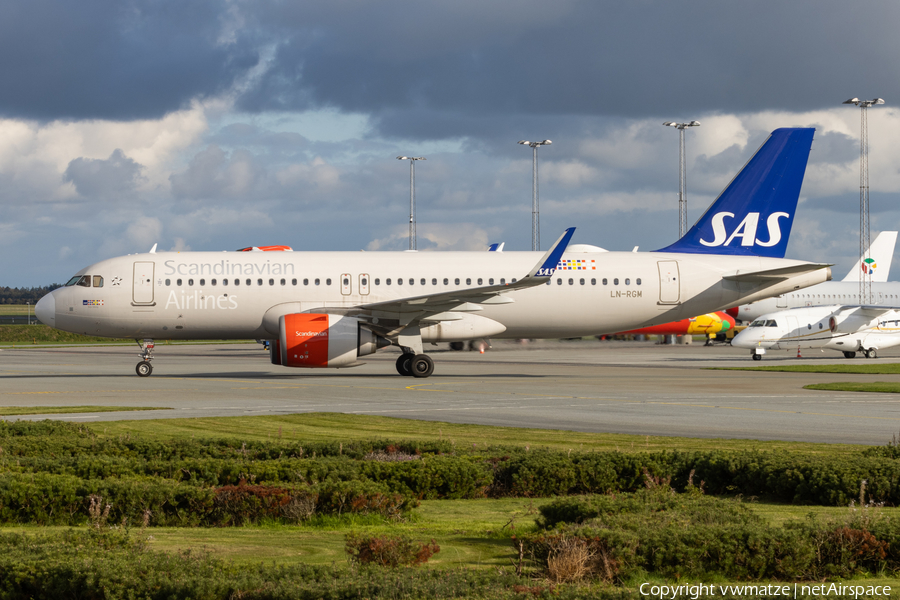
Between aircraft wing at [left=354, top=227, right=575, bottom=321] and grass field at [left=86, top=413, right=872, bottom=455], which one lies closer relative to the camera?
grass field at [left=86, top=413, right=872, bottom=455]

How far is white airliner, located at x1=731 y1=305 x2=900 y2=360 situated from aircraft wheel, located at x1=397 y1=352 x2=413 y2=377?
28.4 m

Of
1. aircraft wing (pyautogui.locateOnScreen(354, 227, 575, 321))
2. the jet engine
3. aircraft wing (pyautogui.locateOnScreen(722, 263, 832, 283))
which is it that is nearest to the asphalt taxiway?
the jet engine

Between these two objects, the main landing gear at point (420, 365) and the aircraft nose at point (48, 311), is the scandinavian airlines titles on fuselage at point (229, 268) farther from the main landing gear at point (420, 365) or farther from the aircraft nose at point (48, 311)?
the main landing gear at point (420, 365)

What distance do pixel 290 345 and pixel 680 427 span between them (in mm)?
16033

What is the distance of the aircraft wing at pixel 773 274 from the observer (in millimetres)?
34094

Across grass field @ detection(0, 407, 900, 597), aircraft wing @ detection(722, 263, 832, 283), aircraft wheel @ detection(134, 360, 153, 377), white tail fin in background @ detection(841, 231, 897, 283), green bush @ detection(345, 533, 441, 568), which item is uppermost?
→ white tail fin in background @ detection(841, 231, 897, 283)

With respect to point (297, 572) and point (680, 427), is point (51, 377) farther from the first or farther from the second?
point (297, 572)

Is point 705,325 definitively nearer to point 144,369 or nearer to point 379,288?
point 379,288

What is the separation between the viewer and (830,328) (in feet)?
186

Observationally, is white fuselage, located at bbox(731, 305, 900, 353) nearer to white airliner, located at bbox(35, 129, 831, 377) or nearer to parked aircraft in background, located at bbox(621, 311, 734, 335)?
parked aircraft in background, located at bbox(621, 311, 734, 335)

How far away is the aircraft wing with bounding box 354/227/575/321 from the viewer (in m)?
30.8

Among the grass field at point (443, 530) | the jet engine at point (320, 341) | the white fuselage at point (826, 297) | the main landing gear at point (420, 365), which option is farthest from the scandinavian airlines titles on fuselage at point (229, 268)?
the white fuselage at point (826, 297)

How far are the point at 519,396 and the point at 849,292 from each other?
62.1 metres

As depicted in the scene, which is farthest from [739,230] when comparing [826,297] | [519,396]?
[826,297]
